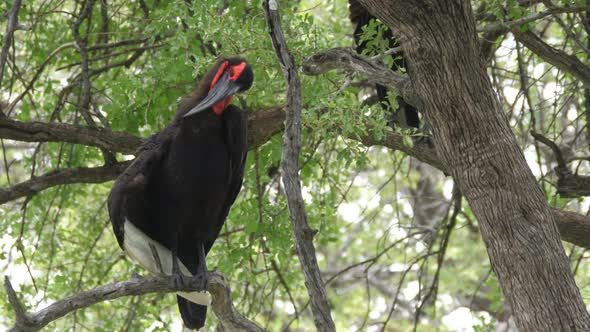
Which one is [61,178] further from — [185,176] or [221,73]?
[221,73]

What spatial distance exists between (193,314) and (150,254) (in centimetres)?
41

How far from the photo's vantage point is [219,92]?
3.80 meters

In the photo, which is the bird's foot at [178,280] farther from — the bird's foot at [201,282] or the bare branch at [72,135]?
the bare branch at [72,135]

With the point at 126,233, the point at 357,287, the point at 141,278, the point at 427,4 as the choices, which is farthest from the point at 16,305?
the point at 357,287

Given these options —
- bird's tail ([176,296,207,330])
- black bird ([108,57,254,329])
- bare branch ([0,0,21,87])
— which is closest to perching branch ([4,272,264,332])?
black bird ([108,57,254,329])

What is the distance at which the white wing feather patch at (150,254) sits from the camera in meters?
3.97

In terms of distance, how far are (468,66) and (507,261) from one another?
2.41 ft

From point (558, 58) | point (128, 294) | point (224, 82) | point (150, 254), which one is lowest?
point (128, 294)

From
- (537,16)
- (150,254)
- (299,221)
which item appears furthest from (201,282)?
(537,16)

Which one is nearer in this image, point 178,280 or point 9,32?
point 178,280

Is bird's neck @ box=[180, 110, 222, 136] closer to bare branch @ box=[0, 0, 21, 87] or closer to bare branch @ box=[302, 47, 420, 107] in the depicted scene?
bare branch @ box=[302, 47, 420, 107]

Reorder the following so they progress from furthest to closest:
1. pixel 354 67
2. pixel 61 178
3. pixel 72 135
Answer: pixel 61 178
pixel 72 135
pixel 354 67

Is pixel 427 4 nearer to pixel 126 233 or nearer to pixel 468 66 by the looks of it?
pixel 468 66

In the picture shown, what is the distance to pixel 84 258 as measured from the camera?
5.54 m
